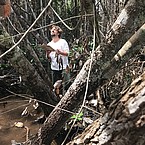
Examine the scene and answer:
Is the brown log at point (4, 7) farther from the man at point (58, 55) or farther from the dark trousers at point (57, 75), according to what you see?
the dark trousers at point (57, 75)

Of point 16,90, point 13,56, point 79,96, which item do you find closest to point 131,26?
point 79,96

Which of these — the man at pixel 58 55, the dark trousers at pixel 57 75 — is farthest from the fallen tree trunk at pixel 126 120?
the dark trousers at pixel 57 75

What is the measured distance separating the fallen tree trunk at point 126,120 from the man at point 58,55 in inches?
114

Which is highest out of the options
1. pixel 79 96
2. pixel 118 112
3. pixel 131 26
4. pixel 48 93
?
pixel 131 26

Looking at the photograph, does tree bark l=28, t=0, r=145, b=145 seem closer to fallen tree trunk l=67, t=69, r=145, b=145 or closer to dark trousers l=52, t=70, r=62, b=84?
fallen tree trunk l=67, t=69, r=145, b=145

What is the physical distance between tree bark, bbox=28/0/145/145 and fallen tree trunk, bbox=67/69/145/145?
0.96m

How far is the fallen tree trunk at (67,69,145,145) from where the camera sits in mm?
990

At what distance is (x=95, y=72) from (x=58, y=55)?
177 centimetres

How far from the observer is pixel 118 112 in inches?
42.9

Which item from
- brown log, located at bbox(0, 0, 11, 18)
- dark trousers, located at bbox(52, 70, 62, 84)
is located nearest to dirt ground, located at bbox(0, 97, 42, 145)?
dark trousers, located at bbox(52, 70, 62, 84)

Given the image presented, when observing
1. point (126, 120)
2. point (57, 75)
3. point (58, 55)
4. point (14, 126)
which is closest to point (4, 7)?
point (126, 120)

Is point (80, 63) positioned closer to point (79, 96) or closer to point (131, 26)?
point (79, 96)

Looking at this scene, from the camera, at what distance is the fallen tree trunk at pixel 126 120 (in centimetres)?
99

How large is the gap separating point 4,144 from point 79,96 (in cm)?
193
